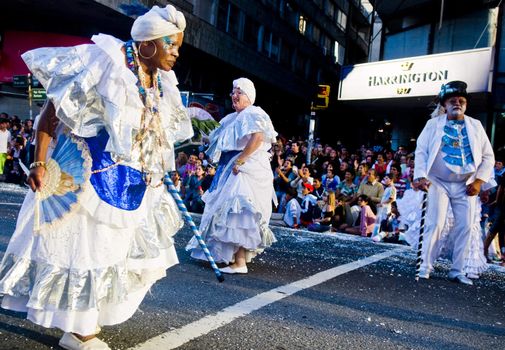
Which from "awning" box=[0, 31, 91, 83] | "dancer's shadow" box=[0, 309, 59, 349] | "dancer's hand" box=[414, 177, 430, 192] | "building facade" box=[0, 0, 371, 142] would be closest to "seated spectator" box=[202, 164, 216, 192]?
"building facade" box=[0, 0, 371, 142]

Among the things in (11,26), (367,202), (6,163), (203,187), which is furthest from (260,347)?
(11,26)

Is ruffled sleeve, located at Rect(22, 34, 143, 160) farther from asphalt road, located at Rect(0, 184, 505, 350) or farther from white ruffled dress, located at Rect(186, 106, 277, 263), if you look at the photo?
white ruffled dress, located at Rect(186, 106, 277, 263)

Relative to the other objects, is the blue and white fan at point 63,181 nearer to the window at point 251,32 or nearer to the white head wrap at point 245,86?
the white head wrap at point 245,86

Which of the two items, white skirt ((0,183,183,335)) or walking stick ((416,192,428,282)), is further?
walking stick ((416,192,428,282))

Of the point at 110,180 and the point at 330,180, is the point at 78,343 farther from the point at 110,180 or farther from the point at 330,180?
the point at 330,180

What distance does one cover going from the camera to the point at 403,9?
74.6 ft

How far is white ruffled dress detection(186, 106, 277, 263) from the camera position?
5.60m

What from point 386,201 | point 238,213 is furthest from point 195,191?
point 238,213

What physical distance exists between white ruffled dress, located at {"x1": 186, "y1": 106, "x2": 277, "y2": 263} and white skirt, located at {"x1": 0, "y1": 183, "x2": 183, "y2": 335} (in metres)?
2.61

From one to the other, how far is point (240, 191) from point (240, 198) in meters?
0.08

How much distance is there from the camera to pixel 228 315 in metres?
3.79

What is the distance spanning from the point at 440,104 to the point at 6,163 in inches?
549

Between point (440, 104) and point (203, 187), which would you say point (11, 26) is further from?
point (440, 104)

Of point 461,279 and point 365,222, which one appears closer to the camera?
point 461,279
